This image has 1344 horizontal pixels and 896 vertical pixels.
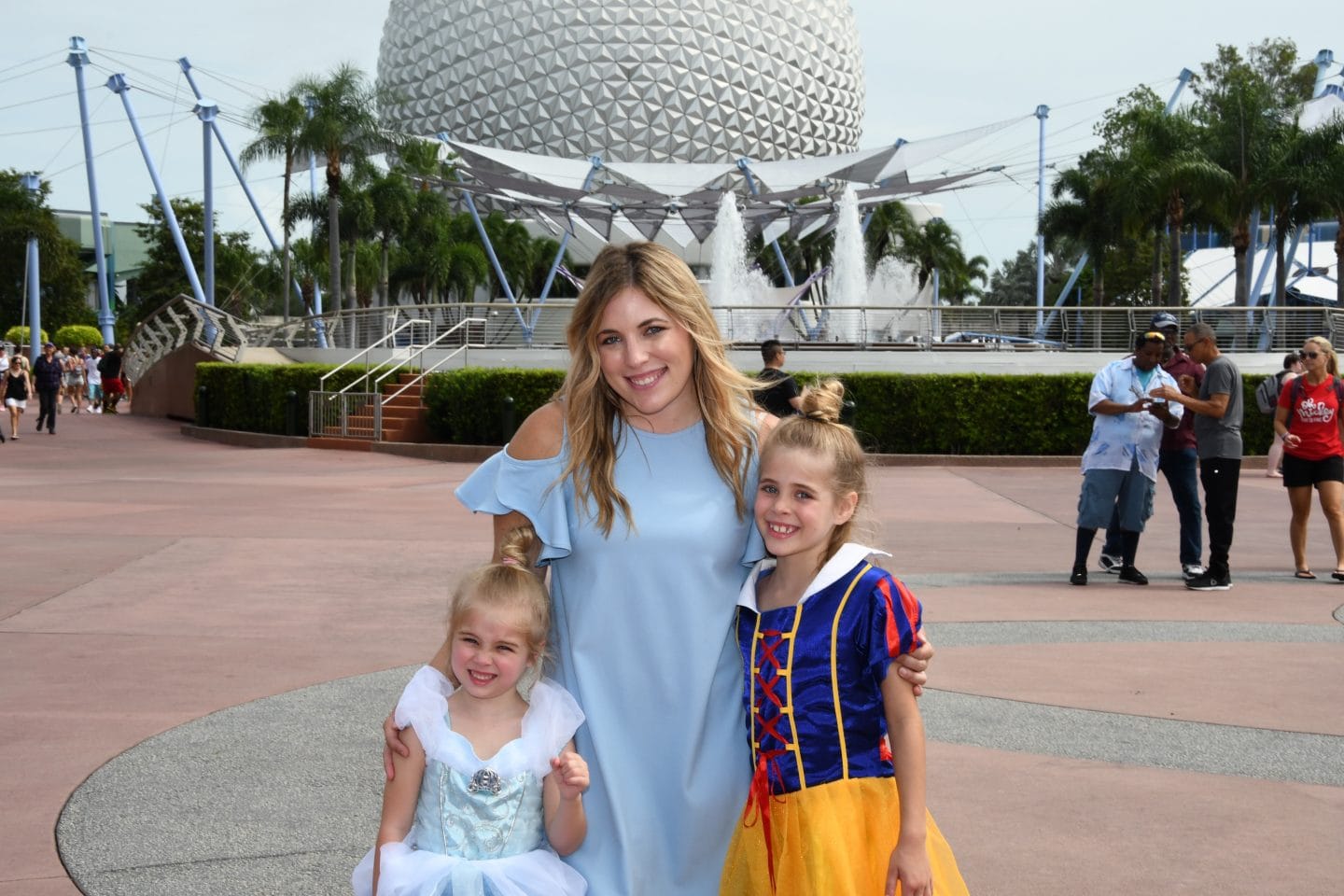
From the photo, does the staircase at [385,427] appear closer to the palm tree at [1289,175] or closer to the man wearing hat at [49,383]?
the man wearing hat at [49,383]

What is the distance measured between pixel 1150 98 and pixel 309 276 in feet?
126

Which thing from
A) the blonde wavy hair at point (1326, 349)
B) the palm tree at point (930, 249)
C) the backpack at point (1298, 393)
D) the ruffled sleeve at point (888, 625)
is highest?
the palm tree at point (930, 249)

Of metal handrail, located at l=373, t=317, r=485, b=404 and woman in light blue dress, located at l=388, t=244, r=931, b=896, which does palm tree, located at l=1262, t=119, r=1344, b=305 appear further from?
woman in light blue dress, located at l=388, t=244, r=931, b=896

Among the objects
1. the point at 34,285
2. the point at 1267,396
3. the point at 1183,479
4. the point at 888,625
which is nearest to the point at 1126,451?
the point at 1183,479

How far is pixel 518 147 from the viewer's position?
5656cm

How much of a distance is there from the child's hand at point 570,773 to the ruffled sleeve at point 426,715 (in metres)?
0.24

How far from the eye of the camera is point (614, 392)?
2.98 m

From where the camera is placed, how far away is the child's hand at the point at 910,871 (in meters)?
2.54

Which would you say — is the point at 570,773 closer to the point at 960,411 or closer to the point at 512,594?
the point at 512,594

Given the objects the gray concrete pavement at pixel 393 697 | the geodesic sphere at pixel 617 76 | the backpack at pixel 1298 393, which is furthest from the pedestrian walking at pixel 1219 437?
the geodesic sphere at pixel 617 76

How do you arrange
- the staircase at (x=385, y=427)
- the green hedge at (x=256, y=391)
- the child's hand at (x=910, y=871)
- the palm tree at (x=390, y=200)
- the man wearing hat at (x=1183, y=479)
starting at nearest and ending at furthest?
the child's hand at (x=910, y=871), the man wearing hat at (x=1183, y=479), the staircase at (x=385, y=427), the green hedge at (x=256, y=391), the palm tree at (x=390, y=200)

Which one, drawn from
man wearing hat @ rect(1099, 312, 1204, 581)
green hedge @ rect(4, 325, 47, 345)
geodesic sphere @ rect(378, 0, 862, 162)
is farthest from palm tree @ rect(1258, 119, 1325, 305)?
green hedge @ rect(4, 325, 47, 345)

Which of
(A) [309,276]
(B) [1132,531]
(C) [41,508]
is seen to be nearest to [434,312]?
(C) [41,508]

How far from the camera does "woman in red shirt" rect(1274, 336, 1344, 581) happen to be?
990 centimetres
